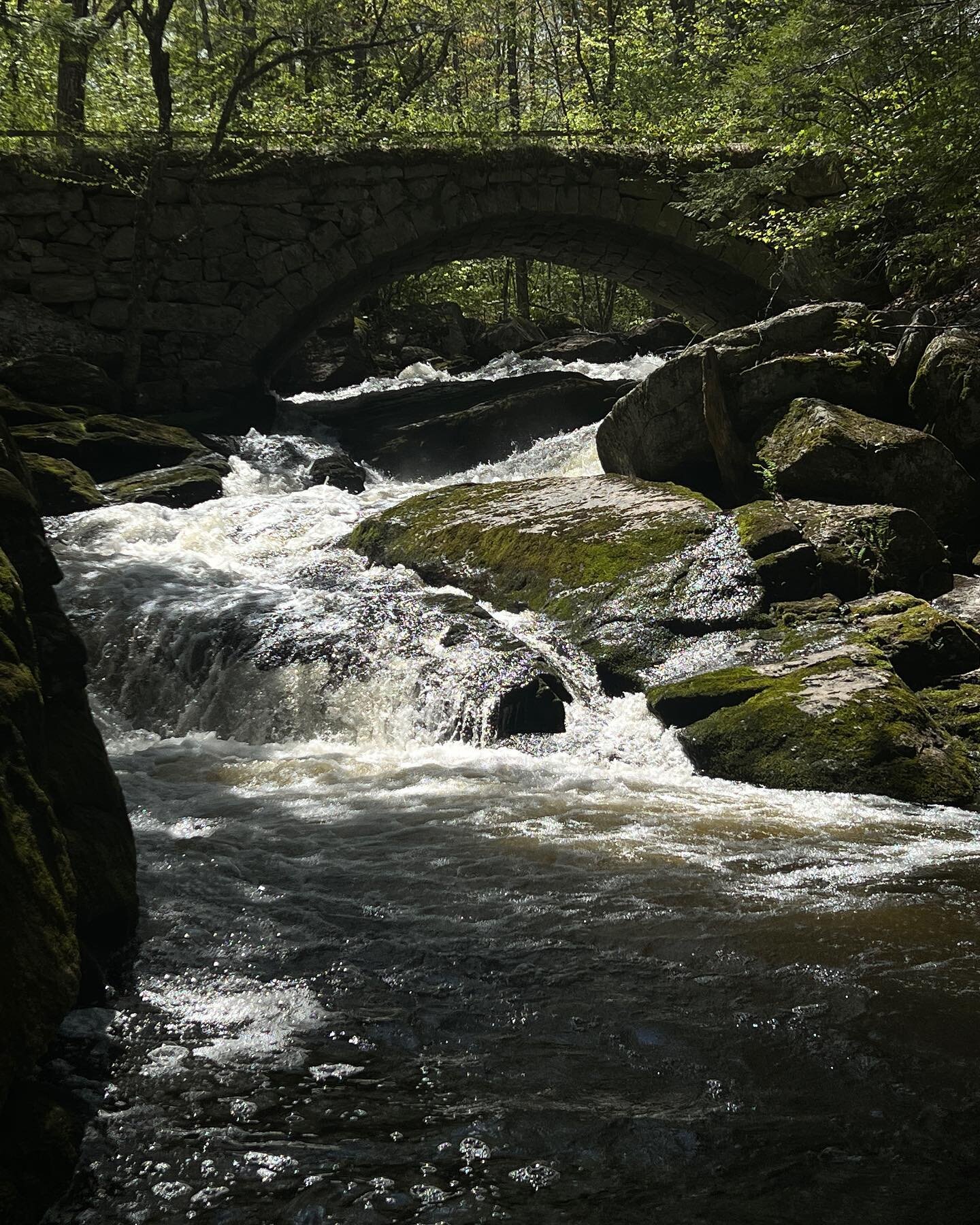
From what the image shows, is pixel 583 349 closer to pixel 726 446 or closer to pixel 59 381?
pixel 59 381

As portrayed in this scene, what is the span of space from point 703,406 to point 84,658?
6.08m

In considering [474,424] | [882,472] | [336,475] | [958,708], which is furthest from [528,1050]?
[474,424]

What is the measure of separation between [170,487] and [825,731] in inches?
303

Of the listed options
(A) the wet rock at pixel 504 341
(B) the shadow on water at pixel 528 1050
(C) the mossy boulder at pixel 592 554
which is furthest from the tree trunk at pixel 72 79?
(B) the shadow on water at pixel 528 1050

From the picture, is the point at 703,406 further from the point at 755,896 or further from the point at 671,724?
the point at 755,896

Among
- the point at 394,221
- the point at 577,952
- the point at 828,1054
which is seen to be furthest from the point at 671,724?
the point at 394,221

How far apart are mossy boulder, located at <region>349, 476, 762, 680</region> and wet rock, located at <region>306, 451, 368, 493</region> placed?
297 centimetres

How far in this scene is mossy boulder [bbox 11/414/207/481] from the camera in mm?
10695

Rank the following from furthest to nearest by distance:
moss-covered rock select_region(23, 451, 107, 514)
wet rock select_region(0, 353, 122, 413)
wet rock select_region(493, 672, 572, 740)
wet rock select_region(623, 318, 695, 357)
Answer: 1. wet rock select_region(623, 318, 695, 357)
2. wet rock select_region(0, 353, 122, 413)
3. moss-covered rock select_region(23, 451, 107, 514)
4. wet rock select_region(493, 672, 572, 740)

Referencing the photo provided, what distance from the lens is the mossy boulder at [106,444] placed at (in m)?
10.7

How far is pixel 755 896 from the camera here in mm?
3293

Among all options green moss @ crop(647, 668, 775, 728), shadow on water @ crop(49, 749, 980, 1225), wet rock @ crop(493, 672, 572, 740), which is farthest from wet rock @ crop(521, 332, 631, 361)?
shadow on water @ crop(49, 749, 980, 1225)

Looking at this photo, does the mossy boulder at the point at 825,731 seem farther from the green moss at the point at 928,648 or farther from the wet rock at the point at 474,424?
the wet rock at the point at 474,424

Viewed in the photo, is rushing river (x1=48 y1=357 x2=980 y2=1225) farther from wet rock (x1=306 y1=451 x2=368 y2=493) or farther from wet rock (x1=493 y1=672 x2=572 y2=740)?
wet rock (x1=306 y1=451 x2=368 y2=493)
